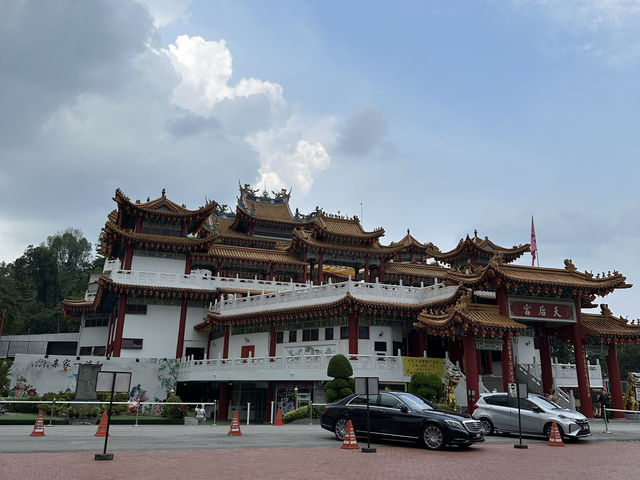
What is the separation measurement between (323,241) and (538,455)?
3315 cm

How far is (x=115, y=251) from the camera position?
4641 cm

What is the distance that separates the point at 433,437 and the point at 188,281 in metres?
30.6

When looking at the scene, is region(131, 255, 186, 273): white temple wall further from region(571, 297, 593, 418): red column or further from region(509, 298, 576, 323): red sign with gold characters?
region(571, 297, 593, 418): red column

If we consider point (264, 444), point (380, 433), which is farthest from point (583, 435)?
point (264, 444)

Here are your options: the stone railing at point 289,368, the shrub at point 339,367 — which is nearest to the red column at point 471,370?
the stone railing at point 289,368

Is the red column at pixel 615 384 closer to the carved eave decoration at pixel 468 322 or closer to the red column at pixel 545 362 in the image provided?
the red column at pixel 545 362

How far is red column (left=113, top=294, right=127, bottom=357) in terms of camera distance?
39281 millimetres

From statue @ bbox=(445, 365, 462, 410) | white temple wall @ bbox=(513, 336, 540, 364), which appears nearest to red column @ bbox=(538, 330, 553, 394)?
white temple wall @ bbox=(513, 336, 540, 364)

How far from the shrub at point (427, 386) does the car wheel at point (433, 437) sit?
40.2ft

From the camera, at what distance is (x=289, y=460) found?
12.1 meters

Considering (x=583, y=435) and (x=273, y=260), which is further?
(x=273, y=260)

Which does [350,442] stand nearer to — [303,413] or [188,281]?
[303,413]

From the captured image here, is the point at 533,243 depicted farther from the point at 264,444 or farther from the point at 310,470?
the point at 310,470

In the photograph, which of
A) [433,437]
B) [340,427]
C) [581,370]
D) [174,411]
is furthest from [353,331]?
[433,437]
